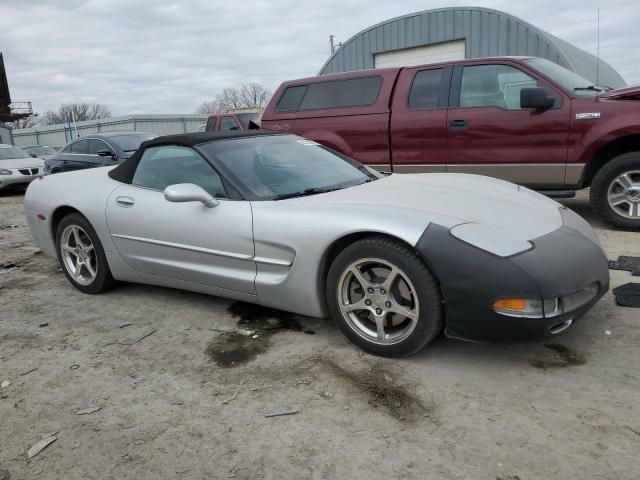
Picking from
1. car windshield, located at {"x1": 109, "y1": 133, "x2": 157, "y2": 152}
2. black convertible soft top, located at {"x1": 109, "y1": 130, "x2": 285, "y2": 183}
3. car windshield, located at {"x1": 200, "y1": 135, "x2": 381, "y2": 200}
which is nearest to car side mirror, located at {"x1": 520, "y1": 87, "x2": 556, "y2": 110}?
car windshield, located at {"x1": 200, "y1": 135, "x2": 381, "y2": 200}

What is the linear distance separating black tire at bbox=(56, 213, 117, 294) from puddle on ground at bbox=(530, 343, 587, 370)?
3179 mm

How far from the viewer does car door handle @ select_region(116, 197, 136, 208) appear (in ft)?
12.6

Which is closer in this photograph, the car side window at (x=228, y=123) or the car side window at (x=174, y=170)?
the car side window at (x=174, y=170)

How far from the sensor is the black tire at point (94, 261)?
13.5 feet

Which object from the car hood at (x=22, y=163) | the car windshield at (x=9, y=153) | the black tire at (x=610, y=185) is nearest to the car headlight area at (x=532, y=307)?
the black tire at (x=610, y=185)

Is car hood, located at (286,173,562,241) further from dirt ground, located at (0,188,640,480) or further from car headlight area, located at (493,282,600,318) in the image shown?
dirt ground, located at (0,188,640,480)

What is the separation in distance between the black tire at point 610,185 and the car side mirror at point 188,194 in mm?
4005

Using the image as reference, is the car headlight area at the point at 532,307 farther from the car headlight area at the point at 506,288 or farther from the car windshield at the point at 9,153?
the car windshield at the point at 9,153

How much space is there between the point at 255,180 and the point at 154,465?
1.89 metres

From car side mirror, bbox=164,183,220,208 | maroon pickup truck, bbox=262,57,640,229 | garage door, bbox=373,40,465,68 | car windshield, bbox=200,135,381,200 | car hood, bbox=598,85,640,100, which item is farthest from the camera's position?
garage door, bbox=373,40,465,68

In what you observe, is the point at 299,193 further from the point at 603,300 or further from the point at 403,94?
the point at 403,94

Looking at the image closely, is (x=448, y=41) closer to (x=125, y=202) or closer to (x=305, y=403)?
(x=125, y=202)

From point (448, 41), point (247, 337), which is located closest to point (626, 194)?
point (247, 337)

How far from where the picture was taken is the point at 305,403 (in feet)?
8.16
